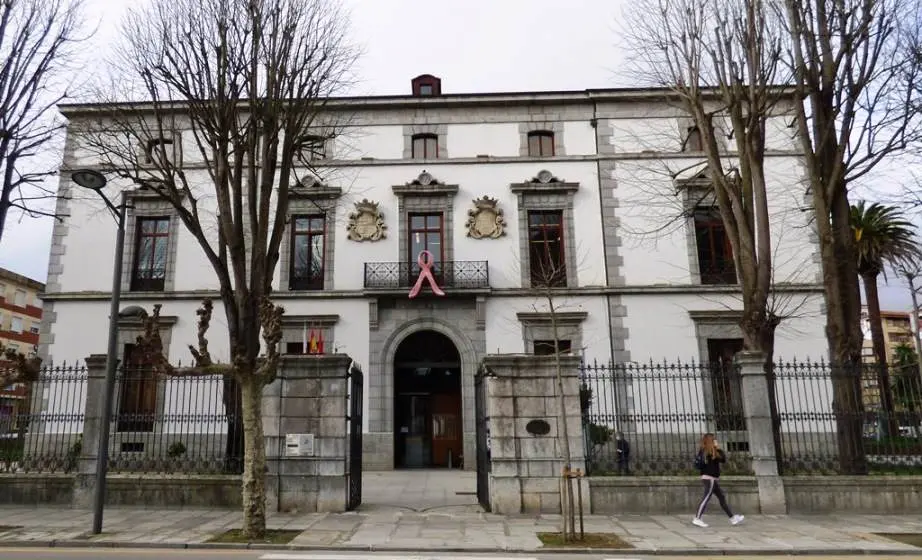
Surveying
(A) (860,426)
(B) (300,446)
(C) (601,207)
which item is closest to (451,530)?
Result: (B) (300,446)

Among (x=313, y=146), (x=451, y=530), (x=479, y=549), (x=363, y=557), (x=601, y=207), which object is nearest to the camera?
(x=363, y=557)

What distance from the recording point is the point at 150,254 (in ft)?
76.1

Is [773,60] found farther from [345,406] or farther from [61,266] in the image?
[61,266]

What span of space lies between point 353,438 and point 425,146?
44.4 ft

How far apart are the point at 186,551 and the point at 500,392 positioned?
6099 mm

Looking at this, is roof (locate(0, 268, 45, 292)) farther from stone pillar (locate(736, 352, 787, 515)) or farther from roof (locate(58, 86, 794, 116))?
stone pillar (locate(736, 352, 787, 515))

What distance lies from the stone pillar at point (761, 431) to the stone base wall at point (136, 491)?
10.3m

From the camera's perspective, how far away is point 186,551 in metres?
9.02

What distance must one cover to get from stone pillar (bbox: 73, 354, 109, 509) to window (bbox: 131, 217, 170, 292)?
9991 millimetres

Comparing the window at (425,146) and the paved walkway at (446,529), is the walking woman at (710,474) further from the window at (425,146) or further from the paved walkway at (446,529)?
the window at (425,146)

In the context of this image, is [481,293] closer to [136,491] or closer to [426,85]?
[426,85]

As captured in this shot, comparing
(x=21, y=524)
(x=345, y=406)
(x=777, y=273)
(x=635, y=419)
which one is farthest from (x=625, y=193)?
(x=21, y=524)

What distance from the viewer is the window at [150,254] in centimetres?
2270

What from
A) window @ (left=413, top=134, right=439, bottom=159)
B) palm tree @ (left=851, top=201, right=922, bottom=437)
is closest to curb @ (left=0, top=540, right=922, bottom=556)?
window @ (left=413, top=134, right=439, bottom=159)
